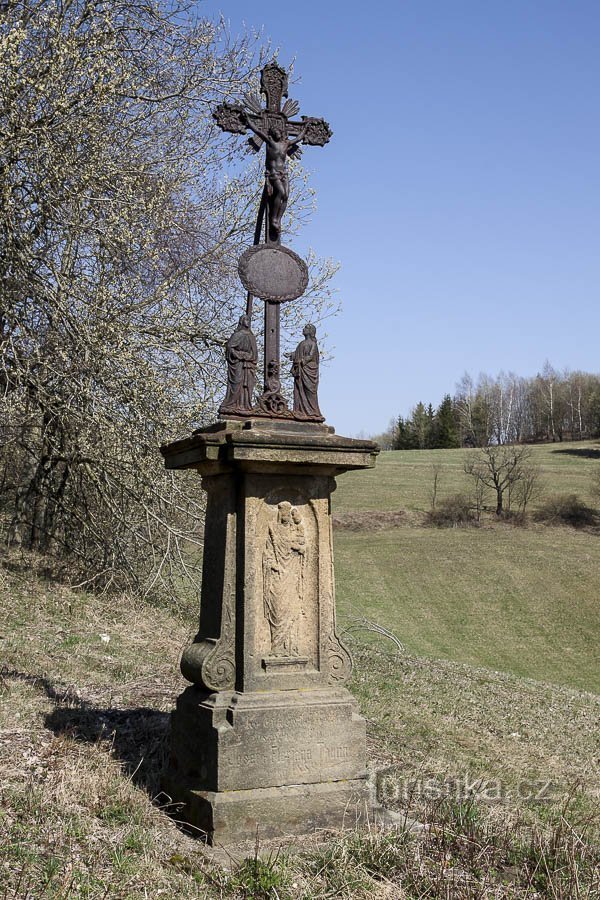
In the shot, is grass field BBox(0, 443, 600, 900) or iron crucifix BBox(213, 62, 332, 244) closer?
grass field BBox(0, 443, 600, 900)

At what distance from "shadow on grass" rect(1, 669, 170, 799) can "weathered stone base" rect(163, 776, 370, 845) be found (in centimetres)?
34

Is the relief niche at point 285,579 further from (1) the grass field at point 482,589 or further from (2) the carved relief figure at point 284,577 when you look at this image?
(1) the grass field at point 482,589

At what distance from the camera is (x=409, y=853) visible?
4348 mm

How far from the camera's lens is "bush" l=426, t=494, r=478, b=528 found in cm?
4659

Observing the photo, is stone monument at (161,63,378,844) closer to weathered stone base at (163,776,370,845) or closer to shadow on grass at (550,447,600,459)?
weathered stone base at (163,776,370,845)

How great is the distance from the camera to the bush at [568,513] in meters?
46.8

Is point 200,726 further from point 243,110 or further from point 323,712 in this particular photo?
point 243,110

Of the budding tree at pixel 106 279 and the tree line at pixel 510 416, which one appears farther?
the tree line at pixel 510 416

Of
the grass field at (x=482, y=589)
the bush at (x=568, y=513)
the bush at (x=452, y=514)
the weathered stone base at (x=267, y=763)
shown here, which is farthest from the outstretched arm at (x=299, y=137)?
the bush at (x=568, y=513)

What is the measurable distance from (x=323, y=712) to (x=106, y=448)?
643cm

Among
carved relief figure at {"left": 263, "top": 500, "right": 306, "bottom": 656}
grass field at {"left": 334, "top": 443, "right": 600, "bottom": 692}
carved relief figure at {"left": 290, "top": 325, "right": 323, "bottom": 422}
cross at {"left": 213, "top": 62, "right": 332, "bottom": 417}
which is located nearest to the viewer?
carved relief figure at {"left": 263, "top": 500, "right": 306, "bottom": 656}

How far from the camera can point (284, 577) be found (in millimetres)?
5371

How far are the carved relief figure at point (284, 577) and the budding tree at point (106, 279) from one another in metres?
4.96

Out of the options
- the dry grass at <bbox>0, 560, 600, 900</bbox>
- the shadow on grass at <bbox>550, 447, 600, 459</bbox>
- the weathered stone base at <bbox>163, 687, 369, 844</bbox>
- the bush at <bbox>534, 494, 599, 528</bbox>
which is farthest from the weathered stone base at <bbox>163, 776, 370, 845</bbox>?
the shadow on grass at <bbox>550, 447, 600, 459</bbox>
